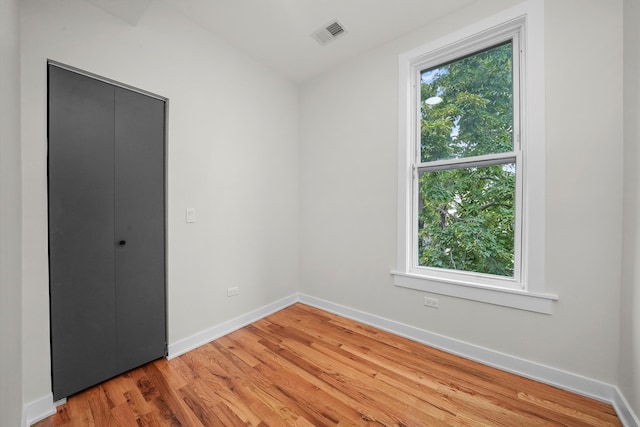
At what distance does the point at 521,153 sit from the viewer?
1839 millimetres

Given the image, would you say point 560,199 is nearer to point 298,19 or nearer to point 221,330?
point 298,19

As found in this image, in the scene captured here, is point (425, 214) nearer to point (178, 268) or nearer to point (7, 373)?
point (178, 268)

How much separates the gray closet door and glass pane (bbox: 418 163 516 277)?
2362 millimetres

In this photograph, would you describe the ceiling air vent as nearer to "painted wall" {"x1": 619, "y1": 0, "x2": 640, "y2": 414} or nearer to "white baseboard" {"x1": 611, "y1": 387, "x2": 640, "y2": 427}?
"painted wall" {"x1": 619, "y1": 0, "x2": 640, "y2": 414}

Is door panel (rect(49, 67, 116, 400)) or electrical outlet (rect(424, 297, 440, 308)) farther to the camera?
electrical outlet (rect(424, 297, 440, 308))

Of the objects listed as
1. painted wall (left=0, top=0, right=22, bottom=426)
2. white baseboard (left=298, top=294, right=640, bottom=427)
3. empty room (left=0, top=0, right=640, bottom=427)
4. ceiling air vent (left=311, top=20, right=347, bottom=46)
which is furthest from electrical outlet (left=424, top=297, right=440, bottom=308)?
ceiling air vent (left=311, top=20, right=347, bottom=46)

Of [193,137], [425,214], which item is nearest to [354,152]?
[425,214]

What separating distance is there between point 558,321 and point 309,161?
2.71m

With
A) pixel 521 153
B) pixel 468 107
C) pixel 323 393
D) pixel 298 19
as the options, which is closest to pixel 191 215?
pixel 323 393

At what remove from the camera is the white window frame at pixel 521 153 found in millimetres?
1729

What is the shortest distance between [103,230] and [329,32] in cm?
251

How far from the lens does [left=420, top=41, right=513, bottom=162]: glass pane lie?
1.96 meters

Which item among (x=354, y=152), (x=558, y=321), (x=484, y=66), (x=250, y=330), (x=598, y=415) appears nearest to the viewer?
(x=598, y=415)

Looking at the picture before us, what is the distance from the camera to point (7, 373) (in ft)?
3.08
